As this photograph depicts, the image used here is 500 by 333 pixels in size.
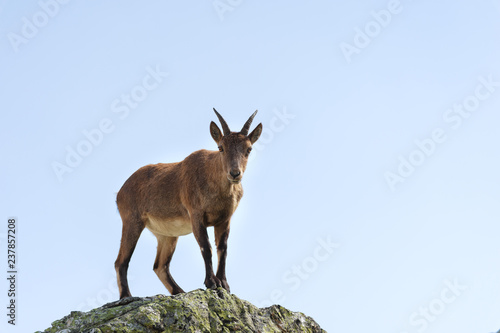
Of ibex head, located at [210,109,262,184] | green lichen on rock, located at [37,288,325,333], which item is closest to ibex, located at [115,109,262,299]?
ibex head, located at [210,109,262,184]

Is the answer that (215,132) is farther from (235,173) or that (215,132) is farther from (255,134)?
(235,173)

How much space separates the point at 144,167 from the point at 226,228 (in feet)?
10.8

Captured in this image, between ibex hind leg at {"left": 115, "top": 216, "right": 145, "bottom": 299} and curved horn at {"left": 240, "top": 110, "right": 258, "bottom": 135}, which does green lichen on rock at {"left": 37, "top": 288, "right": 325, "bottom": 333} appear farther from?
curved horn at {"left": 240, "top": 110, "right": 258, "bottom": 135}

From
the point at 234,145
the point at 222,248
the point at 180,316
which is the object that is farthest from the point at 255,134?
the point at 180,316

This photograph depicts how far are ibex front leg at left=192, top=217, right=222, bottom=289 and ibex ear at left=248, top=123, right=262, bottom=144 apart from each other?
83.0 inches

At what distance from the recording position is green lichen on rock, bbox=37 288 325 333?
1071 centimetres

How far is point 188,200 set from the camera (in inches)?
554

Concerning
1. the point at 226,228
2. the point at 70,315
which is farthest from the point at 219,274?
the point at 70,315

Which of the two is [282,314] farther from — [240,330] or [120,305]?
[120,305]

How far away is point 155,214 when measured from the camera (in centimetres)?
1490

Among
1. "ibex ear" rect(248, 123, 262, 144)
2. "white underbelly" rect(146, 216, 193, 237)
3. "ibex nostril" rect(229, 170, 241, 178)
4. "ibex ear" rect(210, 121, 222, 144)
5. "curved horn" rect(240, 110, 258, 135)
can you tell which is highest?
"ibex ear" rect(210, 121, 222, 144)

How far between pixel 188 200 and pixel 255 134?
208 cm

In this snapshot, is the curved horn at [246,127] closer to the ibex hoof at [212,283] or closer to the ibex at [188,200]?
the ibex at [188,200]

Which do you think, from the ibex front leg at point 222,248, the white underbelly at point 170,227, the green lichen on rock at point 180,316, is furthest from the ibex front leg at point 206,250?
the white underbelly at point 170,227
